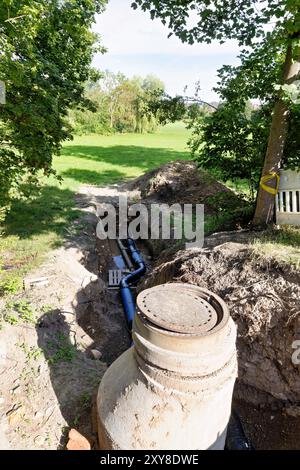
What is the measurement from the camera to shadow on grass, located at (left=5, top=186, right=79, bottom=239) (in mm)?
9511

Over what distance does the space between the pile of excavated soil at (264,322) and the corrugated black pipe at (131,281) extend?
2.56 metres

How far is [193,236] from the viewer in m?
8.35

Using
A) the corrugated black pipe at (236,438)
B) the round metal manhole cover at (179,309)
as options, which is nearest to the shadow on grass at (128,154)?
the round metal manhole cover at (179,309)

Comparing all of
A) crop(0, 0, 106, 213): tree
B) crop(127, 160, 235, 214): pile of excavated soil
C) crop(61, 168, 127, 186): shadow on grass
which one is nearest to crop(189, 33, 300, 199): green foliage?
crop(0, 0, 106, 213): tree

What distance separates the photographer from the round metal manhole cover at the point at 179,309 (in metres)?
3.17

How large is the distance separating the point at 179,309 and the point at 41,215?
A: 8.48 meters

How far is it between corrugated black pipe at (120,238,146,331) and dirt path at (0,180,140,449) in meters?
0.32

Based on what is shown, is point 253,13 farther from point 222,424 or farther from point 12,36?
point 222,424

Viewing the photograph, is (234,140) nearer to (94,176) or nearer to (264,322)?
(264,322)

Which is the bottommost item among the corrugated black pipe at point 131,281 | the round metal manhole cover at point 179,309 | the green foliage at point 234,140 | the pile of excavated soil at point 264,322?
the corrugated black pipe at point 131,281

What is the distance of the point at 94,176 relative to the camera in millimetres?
17609

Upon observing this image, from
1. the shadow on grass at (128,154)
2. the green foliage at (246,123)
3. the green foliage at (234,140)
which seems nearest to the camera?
the green foliage at (246,123)

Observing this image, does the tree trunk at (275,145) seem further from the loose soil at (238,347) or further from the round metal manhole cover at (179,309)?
the round metal manhole cover at (179,309)

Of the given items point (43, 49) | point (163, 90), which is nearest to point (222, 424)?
point (163, 90)
